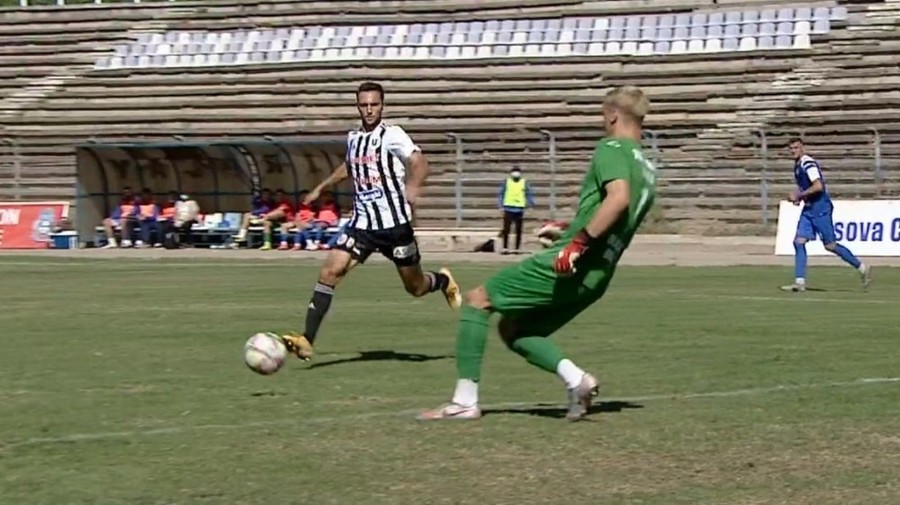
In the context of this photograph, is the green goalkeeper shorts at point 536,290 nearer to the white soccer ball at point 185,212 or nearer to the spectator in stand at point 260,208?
the spectator in stand at point 260,208

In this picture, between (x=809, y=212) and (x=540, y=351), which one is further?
(x=809, y=212)

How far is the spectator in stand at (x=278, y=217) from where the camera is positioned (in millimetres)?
37844

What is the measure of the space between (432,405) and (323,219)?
27.8 meters

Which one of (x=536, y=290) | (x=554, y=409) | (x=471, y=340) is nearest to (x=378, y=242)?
(x=554, y=409)

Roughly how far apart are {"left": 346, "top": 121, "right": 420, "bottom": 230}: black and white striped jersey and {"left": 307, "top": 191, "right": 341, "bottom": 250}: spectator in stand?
24.7 metres

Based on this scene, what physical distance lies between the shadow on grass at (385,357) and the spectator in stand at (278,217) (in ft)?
82.4

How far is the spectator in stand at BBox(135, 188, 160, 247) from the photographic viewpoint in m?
39.3

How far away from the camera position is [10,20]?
51594 millimetres

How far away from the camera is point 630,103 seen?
8.66 meters

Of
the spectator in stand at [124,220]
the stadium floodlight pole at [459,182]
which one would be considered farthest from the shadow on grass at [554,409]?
the spectator in stand at [124,220]

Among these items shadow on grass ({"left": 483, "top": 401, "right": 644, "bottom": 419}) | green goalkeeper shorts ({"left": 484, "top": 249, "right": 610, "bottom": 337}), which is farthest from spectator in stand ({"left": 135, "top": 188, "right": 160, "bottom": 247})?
green goalkeeper shorts ({"left": 484, "top": 249, "right": 610, "bottom": 337})

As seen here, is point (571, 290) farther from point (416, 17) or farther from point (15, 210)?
point (416, 17)

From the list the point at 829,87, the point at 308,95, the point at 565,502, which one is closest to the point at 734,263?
the point at 829,87

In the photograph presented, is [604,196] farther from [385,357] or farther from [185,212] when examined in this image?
[185,212]
